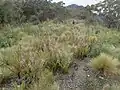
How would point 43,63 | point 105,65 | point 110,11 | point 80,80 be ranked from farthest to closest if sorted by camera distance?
point 110,11, point 105,65, point 80,80, point 43,63

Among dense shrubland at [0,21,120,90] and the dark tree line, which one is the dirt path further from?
the dark tree line

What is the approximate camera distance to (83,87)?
509cm

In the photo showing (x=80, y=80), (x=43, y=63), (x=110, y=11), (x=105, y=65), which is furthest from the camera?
(x=110, y=11)

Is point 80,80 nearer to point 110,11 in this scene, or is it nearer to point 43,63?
point 43,63

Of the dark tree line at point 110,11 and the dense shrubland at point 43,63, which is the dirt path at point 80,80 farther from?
the dark tree line at point 110,11

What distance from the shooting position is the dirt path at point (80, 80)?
5.07 metres

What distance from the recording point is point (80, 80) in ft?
18.0

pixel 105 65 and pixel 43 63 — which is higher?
pixel 43 63

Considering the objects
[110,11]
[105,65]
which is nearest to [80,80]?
[105,65]

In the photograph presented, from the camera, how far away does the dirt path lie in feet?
16.6

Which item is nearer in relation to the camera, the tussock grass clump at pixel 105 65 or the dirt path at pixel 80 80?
the dirt path at pixel 80 80

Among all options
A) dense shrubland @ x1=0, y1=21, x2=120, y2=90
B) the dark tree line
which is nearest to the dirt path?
dense shrubland @ x1=0, y1=21, x2=120, y2=90

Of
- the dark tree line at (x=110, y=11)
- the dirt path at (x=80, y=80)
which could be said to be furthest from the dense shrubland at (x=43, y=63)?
the dark tree line at (x=110, y=11)

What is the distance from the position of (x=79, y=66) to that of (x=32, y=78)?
5.14ft
